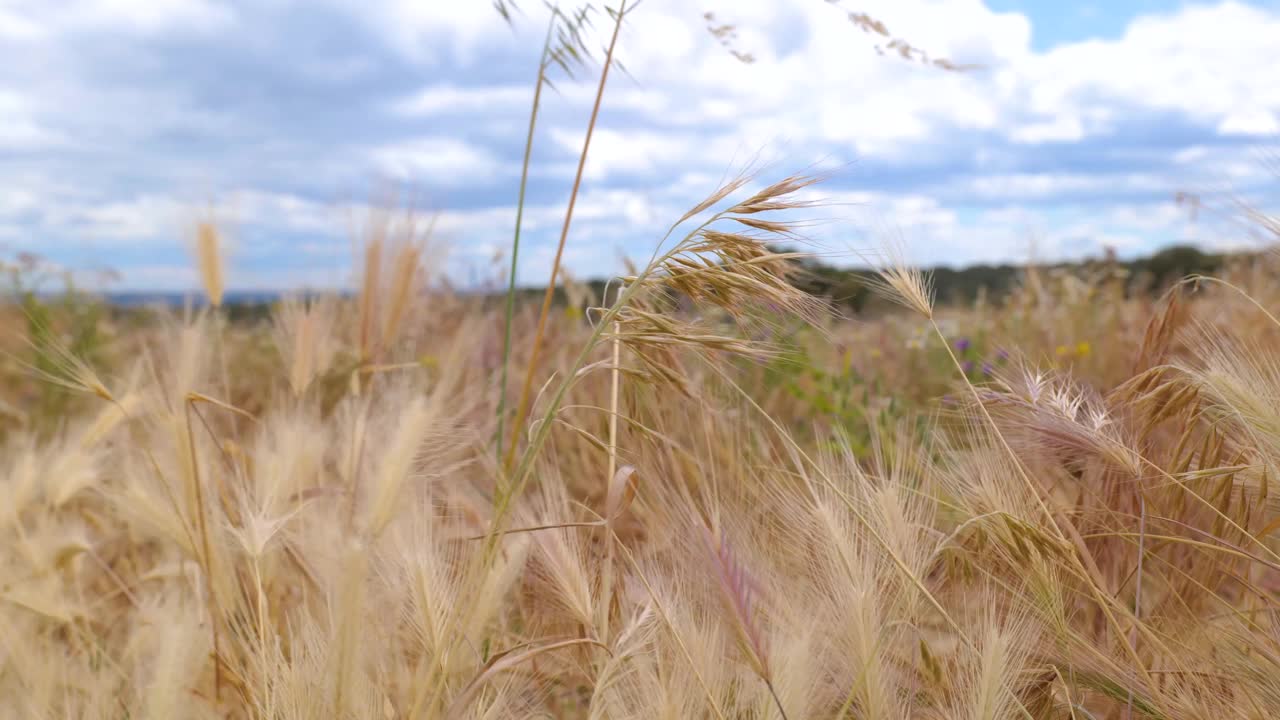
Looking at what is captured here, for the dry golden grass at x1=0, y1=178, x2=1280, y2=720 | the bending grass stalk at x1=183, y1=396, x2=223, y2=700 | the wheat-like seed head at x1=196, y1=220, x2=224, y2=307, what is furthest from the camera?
the wheat-like seed head at x1=196, y1=220, x2=224, y2=307

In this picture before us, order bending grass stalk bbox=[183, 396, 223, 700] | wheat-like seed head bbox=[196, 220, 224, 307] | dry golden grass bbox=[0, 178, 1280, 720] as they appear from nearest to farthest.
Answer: dry golden grass bbox=[0, 178, 1280, 720] < bending grass stalk bbox=[183, 396, 223, 700] < wheat-like seed head bbox=[196, 220, 224, 307]

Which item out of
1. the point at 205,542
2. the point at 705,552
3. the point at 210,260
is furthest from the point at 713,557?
the point at 210,260

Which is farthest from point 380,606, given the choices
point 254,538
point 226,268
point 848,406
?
point 848,406

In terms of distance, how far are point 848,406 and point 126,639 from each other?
7.32 feet

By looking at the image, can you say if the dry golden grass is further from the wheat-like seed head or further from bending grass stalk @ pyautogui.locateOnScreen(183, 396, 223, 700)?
the wheat-like seed head

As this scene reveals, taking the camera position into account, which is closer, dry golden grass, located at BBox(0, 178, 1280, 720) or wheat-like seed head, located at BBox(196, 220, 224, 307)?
dry golden grass, located at BBox(0, 178, 1280, 720)

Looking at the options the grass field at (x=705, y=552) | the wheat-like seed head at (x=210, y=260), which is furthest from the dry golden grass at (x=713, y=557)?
the wheat-like seed head at (x=210, y=260)

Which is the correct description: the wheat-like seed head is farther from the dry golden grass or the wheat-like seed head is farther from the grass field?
the dry golden grass

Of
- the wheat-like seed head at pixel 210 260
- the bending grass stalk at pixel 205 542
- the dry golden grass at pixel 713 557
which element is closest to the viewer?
the dry golden grass at pixel 713 557

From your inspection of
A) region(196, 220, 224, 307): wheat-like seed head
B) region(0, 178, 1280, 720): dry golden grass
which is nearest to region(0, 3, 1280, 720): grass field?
region(0, 178, 1280, 720): dry golden grass

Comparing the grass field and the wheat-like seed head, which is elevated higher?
the wheat-like seed head

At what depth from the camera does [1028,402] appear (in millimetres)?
1279

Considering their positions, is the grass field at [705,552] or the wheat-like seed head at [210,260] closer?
the grass field at [705,552]

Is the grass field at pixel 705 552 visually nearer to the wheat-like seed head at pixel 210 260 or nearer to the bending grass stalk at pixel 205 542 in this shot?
the bending grass stalk at pixel 205 542
